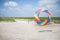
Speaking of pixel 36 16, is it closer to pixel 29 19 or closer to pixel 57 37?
pixel 29 19

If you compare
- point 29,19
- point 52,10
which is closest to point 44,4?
point 52,10

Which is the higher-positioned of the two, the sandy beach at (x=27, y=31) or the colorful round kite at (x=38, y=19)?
the colorful round kite at (x=38, y=19)

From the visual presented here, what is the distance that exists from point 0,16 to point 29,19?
405 millimetres

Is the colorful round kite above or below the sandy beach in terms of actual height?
above

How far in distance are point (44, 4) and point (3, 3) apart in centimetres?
56

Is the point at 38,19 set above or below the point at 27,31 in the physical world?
above

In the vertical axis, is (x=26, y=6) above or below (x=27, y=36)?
above

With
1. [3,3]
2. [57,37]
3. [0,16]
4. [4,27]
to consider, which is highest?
[3,3]

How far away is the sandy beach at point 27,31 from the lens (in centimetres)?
227

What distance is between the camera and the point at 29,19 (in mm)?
2264

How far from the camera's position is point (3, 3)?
2.28 metres

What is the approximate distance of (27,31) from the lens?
7.48ft

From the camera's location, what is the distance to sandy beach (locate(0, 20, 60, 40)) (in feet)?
7.45

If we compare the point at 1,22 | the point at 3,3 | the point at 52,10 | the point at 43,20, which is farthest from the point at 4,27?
the point at 52,10
